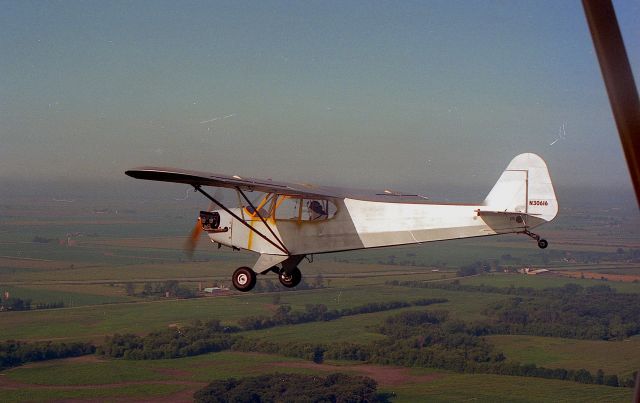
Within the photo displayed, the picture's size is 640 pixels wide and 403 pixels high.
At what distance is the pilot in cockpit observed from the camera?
14477 mm

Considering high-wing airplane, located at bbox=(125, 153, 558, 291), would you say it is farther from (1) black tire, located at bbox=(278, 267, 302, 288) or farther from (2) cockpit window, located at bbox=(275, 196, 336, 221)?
(1) black tire, located at bbox=(278, 267, 302, 288)

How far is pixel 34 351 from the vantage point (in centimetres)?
7319

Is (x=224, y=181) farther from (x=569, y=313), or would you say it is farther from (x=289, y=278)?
(x=569, y=313)

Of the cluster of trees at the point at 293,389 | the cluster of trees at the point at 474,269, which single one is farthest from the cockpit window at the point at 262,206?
the cluster of trees at the point at 474,269

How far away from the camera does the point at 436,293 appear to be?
8775cm

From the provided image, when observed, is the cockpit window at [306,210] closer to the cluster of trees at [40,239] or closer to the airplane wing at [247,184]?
the airplane wing at [247,184]

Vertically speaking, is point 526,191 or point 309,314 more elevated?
point 526,191

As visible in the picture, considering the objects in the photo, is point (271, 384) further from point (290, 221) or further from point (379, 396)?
point (290, 221)

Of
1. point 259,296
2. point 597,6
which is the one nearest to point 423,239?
point 597,6

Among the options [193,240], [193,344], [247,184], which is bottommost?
[193,344]

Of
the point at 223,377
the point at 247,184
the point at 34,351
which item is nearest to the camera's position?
the point at 247,184

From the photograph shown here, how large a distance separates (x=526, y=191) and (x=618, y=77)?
13067mm

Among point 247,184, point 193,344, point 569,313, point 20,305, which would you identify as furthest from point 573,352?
point 20,305

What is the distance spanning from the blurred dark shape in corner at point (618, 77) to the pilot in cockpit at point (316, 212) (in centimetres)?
1292
